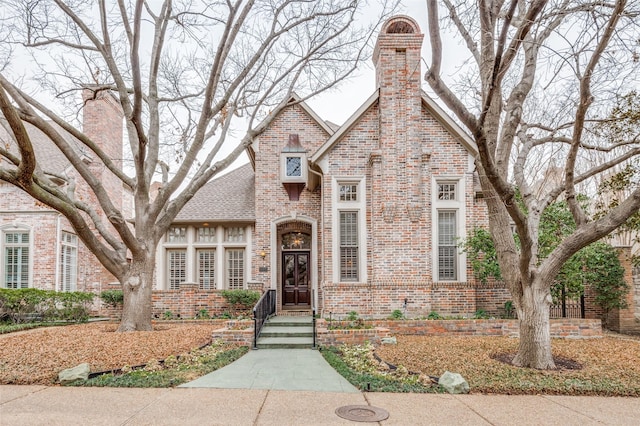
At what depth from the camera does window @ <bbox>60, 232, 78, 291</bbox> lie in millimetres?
15882

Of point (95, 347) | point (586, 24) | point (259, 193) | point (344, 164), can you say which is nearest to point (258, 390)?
point (95, 347)

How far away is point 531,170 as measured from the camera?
20.0 meters

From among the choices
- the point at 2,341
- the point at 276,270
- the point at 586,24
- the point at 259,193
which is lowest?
the point at 2,341

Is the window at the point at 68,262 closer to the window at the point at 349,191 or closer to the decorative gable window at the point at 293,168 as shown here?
the decorative gable window at the point at 293,168

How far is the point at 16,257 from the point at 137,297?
297 inches

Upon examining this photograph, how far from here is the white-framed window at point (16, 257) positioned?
50.5 ft

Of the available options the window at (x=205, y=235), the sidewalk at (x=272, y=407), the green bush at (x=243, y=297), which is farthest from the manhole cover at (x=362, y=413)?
the window at (x=205, y=235)

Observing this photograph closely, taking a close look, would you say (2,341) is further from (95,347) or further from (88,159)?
(88,159)

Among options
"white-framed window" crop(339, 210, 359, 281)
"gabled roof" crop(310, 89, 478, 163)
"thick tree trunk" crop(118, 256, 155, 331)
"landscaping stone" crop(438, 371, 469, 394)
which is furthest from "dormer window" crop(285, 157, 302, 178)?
"landscaping stone" crop(438, 371, 469, 394)

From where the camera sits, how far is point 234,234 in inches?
592

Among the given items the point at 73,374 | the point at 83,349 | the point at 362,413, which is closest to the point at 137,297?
the point at 83,349

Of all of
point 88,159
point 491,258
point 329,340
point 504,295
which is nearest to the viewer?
point 329,340

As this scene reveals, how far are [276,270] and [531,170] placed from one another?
41.9ft

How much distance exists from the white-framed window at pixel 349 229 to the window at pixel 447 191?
221 centimetres
